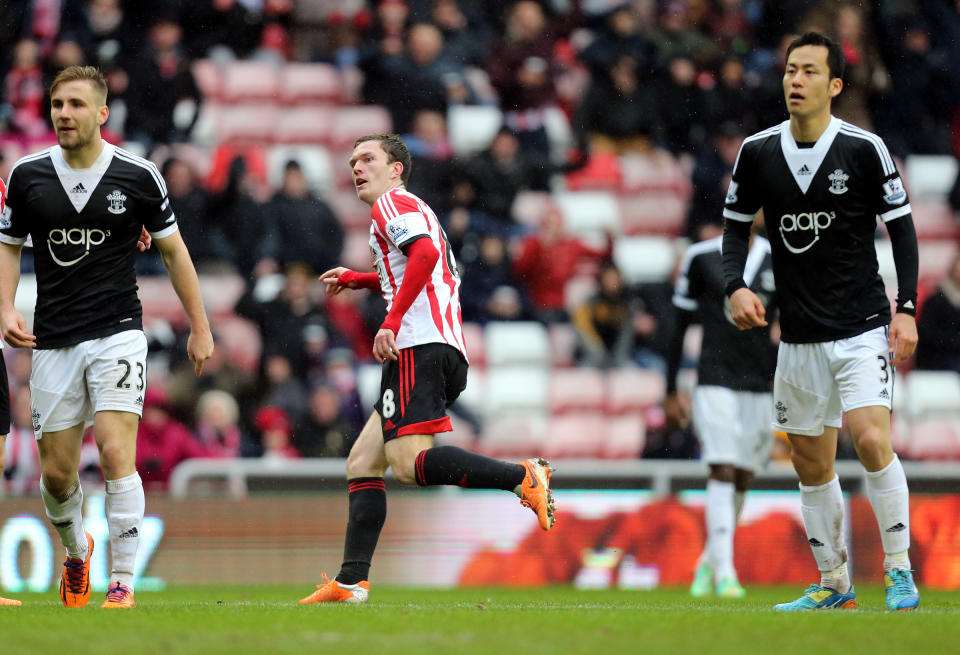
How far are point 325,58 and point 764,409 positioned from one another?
8599 millimetres

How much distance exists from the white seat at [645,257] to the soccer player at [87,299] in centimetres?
851

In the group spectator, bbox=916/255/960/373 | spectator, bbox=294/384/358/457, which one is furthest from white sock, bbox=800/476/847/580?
spectator, bbox=916/255/960/373

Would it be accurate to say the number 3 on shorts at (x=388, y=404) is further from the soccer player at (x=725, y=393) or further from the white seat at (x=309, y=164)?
the white seat at (x=309, y=164)

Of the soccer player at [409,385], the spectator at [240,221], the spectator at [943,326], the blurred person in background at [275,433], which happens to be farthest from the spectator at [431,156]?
the soccer player at [409,385]

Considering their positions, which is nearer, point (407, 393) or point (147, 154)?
point (407, 393)

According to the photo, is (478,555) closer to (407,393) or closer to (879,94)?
(407,393)

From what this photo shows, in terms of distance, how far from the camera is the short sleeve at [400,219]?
21.4 ft

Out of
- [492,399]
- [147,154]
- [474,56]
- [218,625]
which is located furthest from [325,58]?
[218,625]

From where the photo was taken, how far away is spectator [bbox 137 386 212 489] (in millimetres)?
11281

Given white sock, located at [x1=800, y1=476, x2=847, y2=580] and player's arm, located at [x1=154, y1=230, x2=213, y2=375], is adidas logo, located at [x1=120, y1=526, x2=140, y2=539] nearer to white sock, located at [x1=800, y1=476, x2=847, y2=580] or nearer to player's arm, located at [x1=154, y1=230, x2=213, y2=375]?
player's arm, located at [x1=154, y1=230, x2=213, y2=375]

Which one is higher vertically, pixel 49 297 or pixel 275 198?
pixel 275 198

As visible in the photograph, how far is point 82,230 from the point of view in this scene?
631cm

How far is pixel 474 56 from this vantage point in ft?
50.8

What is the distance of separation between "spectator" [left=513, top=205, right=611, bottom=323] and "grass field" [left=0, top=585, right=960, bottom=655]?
7.38 m
